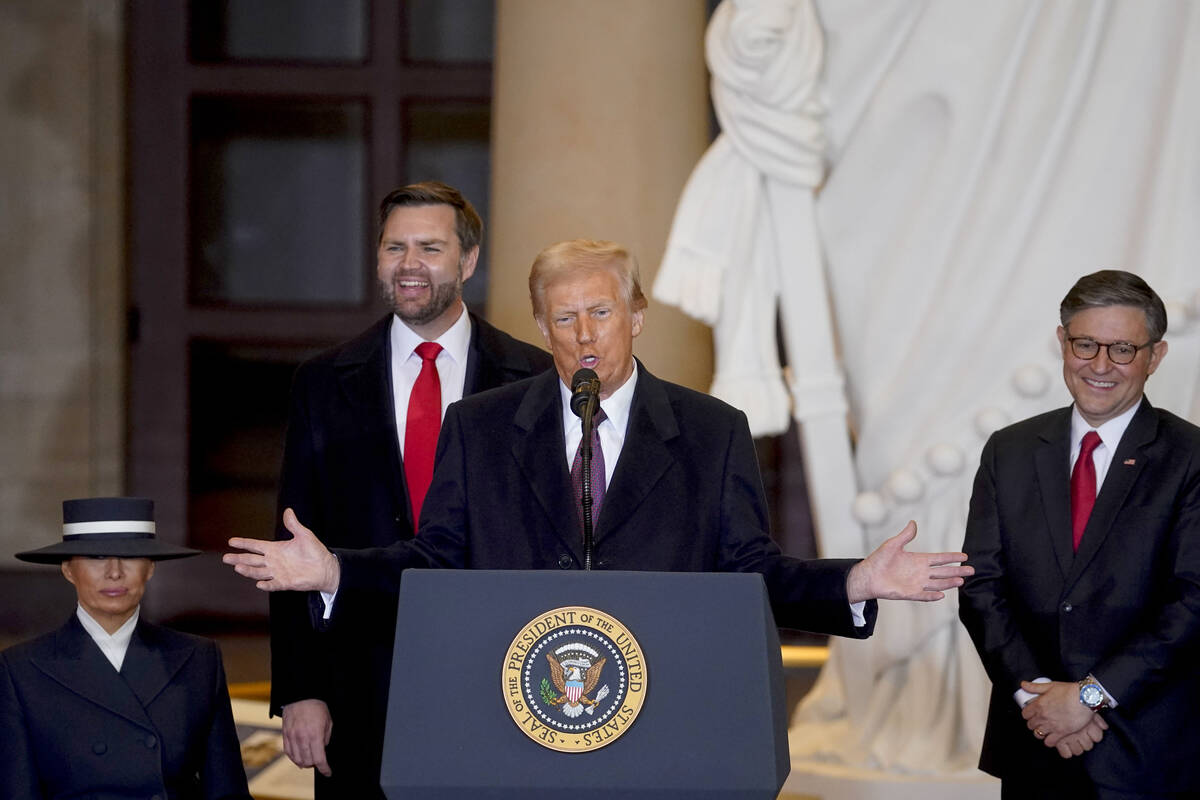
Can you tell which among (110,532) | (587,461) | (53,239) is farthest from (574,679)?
(53,239)

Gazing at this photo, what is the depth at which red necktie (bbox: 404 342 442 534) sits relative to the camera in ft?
10.3

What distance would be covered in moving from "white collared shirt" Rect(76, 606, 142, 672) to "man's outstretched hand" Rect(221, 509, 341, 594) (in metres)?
0.70

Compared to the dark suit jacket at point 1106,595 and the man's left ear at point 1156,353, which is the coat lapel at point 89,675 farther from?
the man's left ear at point 1156,353

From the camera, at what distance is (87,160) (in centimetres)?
777

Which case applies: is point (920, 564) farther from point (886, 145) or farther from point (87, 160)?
point (87, 160)

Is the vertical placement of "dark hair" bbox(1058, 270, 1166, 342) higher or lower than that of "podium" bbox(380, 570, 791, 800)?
higher

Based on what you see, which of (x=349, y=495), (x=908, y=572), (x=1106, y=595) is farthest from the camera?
(x=349, y=495)

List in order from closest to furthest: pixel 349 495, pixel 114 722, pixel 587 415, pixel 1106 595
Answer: pixel 587 415 → pixel 114 722 → pixel 1106 595 → pixel 349 495

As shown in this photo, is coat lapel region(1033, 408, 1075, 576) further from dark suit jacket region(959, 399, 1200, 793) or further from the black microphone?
the black microphone

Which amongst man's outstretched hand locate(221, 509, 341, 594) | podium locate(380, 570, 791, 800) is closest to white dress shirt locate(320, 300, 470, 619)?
man's outstretched hand locate(221, 509, 341, 594)

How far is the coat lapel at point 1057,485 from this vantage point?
3.04 metres

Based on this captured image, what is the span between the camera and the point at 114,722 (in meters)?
2.85

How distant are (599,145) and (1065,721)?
8.65ft

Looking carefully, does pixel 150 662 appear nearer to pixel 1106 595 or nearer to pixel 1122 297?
pixel 1106 595
